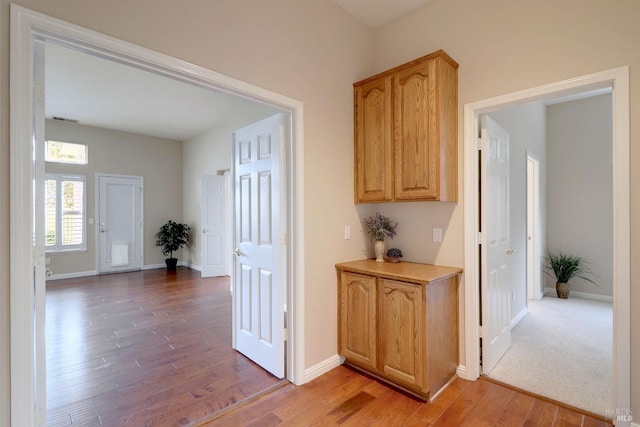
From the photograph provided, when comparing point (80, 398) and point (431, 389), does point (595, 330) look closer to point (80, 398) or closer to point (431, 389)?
point (431, 389)

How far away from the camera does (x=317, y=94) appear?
2.61 metres

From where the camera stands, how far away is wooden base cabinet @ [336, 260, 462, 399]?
2.14m

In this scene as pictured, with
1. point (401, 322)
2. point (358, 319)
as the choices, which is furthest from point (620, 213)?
point (358, 319)

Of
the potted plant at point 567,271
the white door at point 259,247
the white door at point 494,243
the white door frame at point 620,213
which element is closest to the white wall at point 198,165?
the white door at point 259,247

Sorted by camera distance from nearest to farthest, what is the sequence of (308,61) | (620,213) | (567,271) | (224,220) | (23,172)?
(23,172)
(620,213)
(308,61)
(567,271)
(224,220)

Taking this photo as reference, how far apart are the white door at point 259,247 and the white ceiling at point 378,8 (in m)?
1.34

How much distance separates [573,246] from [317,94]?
5.15m

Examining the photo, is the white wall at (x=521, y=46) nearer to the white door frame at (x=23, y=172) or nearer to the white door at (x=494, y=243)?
the white door at (x=494, y=243)

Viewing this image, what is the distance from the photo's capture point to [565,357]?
284cm

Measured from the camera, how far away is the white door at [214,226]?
6.52 m

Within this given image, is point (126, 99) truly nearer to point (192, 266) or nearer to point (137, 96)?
point (137, 96)

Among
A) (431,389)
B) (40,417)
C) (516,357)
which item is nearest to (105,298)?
(40,417)

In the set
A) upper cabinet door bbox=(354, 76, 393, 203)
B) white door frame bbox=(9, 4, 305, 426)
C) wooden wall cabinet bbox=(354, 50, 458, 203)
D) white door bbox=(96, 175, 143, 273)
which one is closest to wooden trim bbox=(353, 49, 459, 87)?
Answer: wooden wall cabinet bbox=(354, 50, 458, 203)

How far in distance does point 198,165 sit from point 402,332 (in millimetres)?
6554
